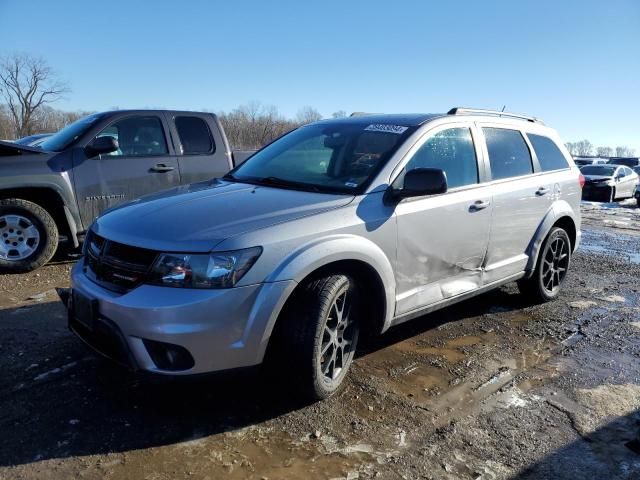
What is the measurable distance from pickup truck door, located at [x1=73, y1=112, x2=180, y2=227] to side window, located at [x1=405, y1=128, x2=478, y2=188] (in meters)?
3.83

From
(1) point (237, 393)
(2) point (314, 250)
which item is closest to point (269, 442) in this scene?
(1) point (237, 393)

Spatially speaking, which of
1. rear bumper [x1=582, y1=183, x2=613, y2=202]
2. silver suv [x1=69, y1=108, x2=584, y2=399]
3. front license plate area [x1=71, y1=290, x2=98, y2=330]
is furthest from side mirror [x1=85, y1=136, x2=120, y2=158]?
rear bumper [x1=582, y1=183, x2=613, y2=202]

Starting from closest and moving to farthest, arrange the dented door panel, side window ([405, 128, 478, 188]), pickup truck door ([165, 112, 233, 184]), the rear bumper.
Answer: the dented door panel, side window ([405, 128, 478, 188]), pickup truck door ([165, 112, 233, 184]), the rear bumper

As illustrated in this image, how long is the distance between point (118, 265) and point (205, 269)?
57 centimetres

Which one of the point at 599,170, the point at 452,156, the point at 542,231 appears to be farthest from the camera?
the point at 599,170

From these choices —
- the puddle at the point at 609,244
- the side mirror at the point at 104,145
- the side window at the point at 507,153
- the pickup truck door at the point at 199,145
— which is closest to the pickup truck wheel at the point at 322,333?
the side window at the point at 507,153

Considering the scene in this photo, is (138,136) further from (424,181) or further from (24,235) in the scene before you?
(424,181)

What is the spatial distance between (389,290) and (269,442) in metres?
1.21

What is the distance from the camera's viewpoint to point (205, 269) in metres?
2.69

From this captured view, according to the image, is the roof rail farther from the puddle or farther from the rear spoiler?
the rear spoiler

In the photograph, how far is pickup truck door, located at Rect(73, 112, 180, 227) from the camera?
6016 mm

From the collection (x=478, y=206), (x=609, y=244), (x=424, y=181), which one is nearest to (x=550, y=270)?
(x=478, y=206)

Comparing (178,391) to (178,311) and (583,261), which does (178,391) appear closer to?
(178,311)

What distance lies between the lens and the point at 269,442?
2799mm
